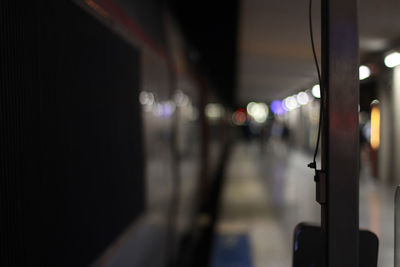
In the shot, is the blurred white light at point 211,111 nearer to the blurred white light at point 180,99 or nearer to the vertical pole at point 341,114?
the blurred white light at point 180,99

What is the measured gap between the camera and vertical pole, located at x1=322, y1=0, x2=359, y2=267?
1127 mm

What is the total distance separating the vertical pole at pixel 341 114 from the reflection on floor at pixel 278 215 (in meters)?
0.32

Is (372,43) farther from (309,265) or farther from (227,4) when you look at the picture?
(227,4)

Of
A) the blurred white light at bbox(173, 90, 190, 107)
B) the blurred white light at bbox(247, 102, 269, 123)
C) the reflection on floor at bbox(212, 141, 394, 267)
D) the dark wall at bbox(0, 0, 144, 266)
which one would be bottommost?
the reflection on floor at bbox(212, 141, 394, 267)

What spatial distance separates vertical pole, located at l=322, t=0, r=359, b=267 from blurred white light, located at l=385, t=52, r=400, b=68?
0.34m

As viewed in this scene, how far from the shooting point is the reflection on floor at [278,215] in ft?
5.41

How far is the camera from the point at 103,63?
2109 millimetres

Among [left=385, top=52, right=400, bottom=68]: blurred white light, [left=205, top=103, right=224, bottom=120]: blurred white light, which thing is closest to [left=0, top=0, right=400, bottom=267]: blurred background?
[left=385, top=52, right=400, bottom=68]: blurred white light

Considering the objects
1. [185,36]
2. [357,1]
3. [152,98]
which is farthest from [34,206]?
[185,36]

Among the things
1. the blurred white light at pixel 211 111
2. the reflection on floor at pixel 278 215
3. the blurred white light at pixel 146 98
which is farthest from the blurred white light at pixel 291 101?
the blurred white light at pixel 211 111

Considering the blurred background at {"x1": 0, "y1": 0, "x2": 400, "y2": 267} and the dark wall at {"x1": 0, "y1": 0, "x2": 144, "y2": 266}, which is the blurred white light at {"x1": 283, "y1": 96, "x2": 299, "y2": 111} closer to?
the blurred background at {"x1": 0, "y1": 0, "x2": 400, "y2": 267}

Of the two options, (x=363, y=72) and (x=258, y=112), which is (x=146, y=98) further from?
(x=258, y=112)

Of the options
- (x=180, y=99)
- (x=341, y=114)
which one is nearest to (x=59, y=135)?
(x=341, y=114)

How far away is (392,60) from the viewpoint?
1.42 metres
